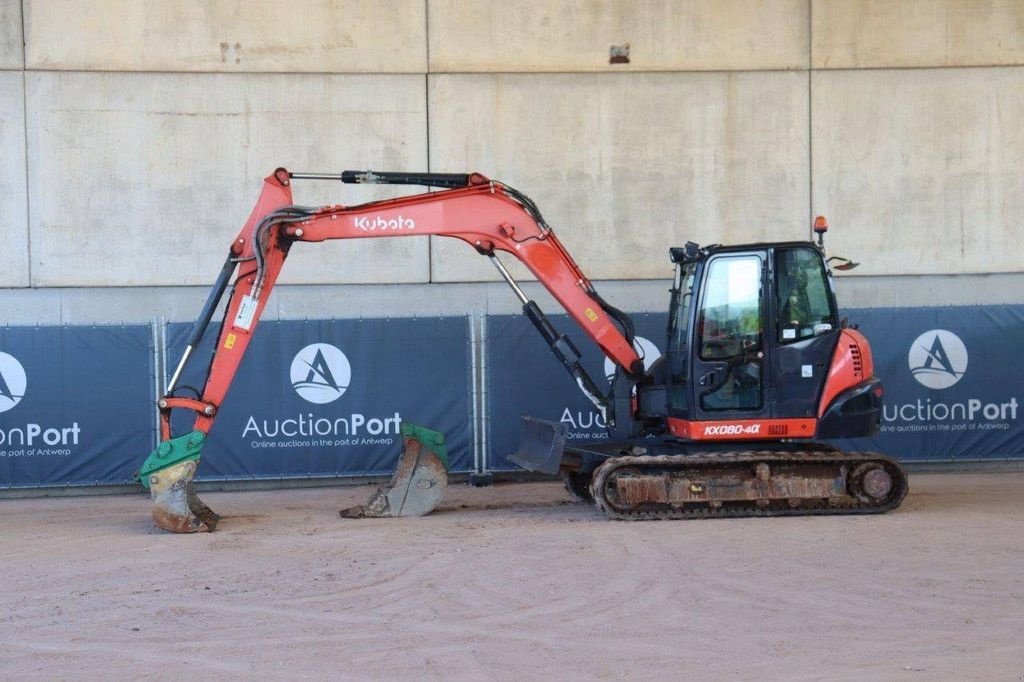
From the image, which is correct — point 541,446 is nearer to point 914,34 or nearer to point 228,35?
point 228,35

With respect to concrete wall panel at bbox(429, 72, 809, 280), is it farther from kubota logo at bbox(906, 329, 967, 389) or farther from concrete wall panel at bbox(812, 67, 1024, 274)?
kubota logo at bbox(906, 329, 967, 389)

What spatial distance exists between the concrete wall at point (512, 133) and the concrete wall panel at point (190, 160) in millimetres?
30

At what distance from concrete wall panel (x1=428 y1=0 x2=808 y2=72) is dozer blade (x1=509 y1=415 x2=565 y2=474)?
20.2 ft

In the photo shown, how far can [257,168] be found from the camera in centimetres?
1655

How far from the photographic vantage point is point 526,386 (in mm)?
15602

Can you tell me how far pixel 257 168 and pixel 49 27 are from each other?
332 cm

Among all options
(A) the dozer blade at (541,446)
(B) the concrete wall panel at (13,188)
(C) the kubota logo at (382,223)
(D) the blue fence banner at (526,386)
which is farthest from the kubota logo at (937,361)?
(B) the concrete wall panel at (13,188)

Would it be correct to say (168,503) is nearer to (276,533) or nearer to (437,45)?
(276,533)

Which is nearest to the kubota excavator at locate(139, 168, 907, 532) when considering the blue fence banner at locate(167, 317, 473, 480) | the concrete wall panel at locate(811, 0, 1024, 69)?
the blue fence banner at locate(167, 317, 473, 480)

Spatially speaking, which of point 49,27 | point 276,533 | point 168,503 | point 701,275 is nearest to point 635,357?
point 701,275

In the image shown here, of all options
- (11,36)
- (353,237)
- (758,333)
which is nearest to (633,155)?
(758,333)

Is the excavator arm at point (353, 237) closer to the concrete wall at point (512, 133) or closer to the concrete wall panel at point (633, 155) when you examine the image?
the concrete wall panel at point (633, 155)

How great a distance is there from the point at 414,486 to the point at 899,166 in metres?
8.85

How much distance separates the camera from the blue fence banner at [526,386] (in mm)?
15547
